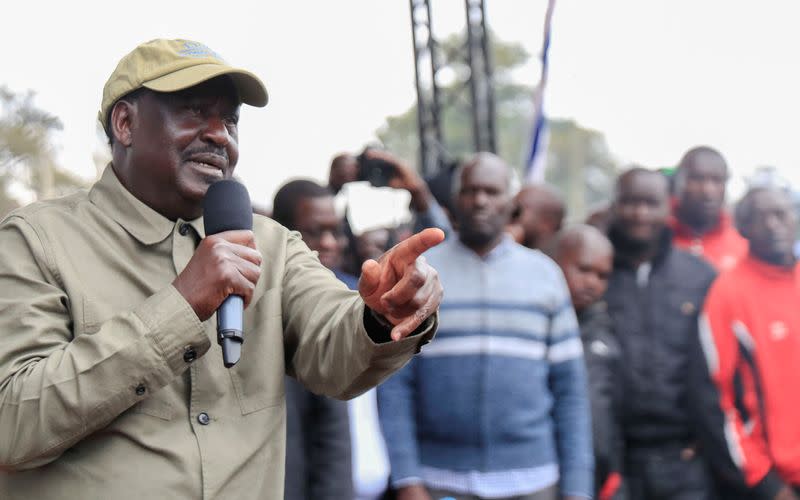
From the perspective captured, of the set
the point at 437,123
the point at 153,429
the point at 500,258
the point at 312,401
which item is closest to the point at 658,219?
the point at 500,258

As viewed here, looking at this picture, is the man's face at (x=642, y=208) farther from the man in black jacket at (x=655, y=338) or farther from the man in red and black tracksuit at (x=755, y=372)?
the man in red and black tracksuit at (x=755, y=372)

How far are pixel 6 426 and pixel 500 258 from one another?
271 cm

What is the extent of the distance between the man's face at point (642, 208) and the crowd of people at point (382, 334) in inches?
0.5

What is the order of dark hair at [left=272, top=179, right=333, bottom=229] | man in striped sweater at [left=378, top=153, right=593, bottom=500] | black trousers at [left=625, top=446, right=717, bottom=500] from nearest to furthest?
man in striped sweater at [left=378, top=153, right=593, bottom=500] < dark hair at [left=272, top=179, right=333, bottom=229] < black trousers at [left=625, top=446, right=717, bottom=500]

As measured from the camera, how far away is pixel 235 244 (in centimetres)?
204

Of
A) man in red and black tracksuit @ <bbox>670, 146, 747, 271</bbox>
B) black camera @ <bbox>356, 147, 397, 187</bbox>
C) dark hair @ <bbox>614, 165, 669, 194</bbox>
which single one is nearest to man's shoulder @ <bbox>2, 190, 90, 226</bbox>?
black camera @ <bbox>356, 147, 397, 187</bbox>

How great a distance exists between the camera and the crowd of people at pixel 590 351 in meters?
4.17

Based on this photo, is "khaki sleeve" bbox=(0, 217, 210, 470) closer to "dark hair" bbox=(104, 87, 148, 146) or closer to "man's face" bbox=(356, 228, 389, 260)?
"dark hair" bbox=(104, 87, 148, 146)

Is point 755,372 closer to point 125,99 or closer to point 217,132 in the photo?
point 217,132

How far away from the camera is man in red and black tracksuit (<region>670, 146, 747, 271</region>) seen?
233 inches

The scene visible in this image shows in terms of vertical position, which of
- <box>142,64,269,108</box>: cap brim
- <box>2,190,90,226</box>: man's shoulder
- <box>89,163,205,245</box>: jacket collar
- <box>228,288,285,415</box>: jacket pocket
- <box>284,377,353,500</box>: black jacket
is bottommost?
<box>284,377,353,500</box>: black jacket

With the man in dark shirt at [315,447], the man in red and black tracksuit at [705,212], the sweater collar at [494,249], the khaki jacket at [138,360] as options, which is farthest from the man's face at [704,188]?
the khaki jacket at [138,360]

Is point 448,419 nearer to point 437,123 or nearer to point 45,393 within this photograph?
point 45,393

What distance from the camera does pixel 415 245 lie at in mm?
1879
